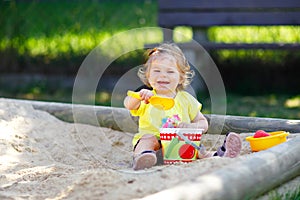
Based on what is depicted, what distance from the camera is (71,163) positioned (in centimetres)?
324

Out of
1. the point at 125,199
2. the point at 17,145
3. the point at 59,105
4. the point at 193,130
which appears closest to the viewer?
the point at 125,199

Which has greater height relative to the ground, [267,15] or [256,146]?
[267,15]

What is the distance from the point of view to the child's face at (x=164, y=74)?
10.2ft

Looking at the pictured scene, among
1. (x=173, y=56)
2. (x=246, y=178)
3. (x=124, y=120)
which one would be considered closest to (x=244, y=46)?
(x=124, y=120)

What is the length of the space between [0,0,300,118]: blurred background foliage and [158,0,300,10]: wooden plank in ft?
1.95

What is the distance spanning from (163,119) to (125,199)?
3.40ft

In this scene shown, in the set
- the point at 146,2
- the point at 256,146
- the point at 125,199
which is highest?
the point at 146,2

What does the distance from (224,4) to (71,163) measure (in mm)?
3082

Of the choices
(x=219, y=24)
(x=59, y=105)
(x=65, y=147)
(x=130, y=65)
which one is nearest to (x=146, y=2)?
(x=130, y=65)

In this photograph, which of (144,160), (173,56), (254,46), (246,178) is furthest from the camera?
(254,46)

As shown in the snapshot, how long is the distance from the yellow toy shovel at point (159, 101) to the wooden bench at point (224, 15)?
259 cm

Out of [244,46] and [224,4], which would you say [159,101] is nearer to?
[244,46]

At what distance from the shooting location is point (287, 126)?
348 centimetres

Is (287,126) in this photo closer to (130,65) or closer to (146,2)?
(130,65)
